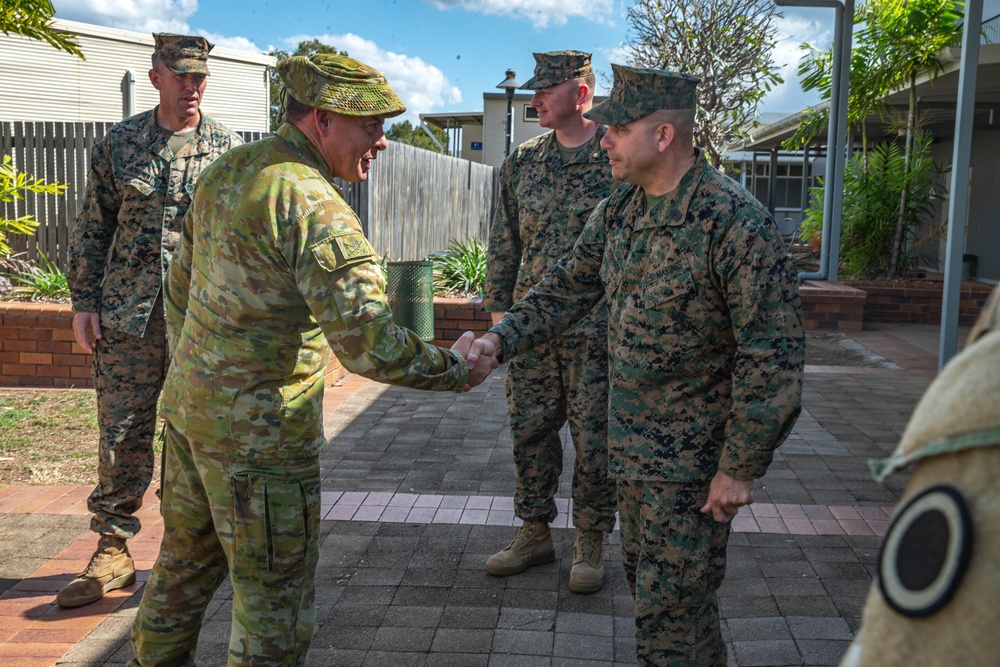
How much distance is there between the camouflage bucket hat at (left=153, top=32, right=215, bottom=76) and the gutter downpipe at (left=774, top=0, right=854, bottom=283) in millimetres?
10449

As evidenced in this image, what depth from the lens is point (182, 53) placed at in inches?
161

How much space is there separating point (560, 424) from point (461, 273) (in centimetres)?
716

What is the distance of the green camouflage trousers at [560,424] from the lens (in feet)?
13.9

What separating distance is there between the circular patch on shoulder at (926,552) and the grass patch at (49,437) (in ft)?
16.5

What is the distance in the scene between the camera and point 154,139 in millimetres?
4168

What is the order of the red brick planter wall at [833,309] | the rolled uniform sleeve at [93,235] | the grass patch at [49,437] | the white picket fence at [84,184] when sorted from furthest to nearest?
the red brick planter wall at [833,309] → the white picket fence at [84,184] → the grass patch at [49,437] → the rolled uniform sleeve at [93,235]

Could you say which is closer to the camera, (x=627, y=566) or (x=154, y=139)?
(x=627, y=566)

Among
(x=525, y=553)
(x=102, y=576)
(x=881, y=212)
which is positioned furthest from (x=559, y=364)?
(x=881, y=212)

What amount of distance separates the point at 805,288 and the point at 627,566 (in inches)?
377

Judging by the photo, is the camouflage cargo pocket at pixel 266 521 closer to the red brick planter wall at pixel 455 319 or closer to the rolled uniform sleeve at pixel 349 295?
the rolled uniform sleeve at pixel 349 295

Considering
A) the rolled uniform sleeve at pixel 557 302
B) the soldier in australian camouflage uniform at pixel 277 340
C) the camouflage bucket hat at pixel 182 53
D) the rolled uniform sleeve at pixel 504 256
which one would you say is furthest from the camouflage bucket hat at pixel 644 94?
the camouflage bucket hat at pixel 182 53

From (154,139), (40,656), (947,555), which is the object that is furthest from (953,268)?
(947,555)

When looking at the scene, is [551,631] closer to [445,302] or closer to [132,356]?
[132,356]

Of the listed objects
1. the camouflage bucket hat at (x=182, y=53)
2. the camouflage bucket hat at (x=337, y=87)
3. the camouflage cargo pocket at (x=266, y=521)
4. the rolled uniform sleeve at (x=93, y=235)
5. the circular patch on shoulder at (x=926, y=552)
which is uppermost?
the camouflage bucket hat at (x=182, y=53)
